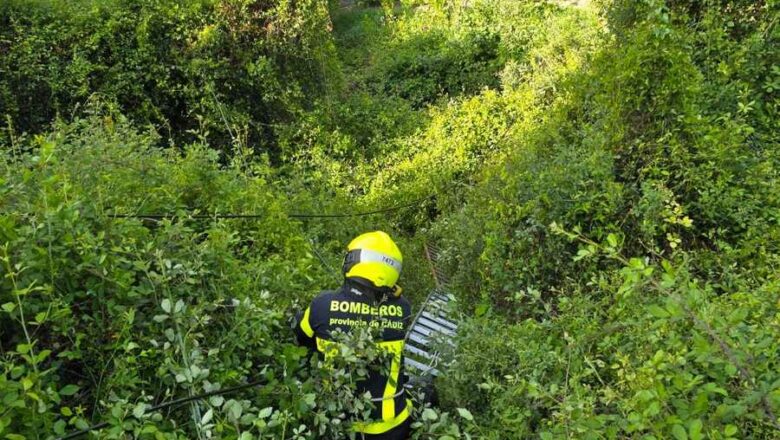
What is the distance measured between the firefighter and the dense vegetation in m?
0.24

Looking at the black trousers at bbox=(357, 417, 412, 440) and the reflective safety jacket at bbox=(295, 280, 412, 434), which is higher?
the reflective safety jacket at bbox=(295, 280, 412, 434)

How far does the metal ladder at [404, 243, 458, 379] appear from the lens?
382 centimetres

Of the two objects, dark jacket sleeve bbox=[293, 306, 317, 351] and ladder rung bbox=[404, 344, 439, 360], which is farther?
ladder rung bbox=[404, 344, 439, 360]

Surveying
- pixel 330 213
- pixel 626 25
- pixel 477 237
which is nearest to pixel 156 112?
pixel 330 213

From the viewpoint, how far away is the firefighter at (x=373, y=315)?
3.14 metres

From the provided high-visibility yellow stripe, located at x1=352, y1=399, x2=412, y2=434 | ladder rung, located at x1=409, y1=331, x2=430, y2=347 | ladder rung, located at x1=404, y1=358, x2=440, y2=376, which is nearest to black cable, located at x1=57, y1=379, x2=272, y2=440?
high-visibility yellow stripe, located at x1=352, y1=399, x2=412, y2=434

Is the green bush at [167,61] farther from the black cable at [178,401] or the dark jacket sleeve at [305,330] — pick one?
the black cable at [178,401]

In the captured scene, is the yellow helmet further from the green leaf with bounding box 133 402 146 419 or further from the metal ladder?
the green leaf with bounding box 133 402 146 419

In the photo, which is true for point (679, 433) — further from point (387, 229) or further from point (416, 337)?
point (387, 229)

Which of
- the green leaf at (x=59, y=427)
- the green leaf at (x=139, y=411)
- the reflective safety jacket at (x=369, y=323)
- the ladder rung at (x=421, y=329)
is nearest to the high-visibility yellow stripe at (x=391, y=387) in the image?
the reflective safety jacket at (x=369, y=323)

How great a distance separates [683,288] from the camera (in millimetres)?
2064

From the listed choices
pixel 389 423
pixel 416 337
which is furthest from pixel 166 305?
pixel 416 337

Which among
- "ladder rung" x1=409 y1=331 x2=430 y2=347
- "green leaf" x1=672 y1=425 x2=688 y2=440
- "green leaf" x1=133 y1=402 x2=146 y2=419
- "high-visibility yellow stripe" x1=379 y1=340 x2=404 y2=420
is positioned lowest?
"ladder rung" x1=409 y1=331 x2=430 y2=347

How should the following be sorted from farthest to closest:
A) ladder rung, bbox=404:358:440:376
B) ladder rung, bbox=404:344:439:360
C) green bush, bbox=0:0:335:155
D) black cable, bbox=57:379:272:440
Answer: green bush, bbox=0:0:335:155 → ladder rung, bbox=404:344:439:360 → ladder rung, bbox=404:358:440:376 → black cable, bbox=57:379:272:440
